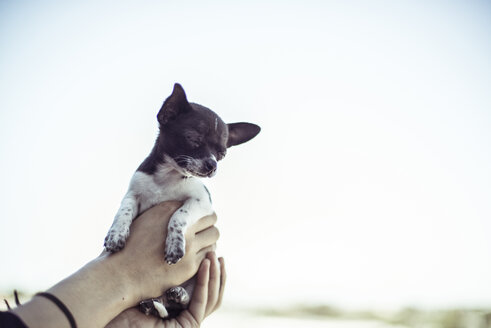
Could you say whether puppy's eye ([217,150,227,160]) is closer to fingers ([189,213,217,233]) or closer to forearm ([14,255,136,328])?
fingers ([189,213,217,233])

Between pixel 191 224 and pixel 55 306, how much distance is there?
1102mm

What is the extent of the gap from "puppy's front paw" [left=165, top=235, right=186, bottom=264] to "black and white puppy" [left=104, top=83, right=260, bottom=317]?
0.03 meters

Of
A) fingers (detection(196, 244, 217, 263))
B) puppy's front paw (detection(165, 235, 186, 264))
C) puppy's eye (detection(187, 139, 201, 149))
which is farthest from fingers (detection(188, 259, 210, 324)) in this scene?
puppy's eye (detection(187, 139, 201, 149))

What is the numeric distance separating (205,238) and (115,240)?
2.01 feet

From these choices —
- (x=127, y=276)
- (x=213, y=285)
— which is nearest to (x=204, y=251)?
(x=213, y=285)

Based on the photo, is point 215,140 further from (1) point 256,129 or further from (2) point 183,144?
(1) point 256,129

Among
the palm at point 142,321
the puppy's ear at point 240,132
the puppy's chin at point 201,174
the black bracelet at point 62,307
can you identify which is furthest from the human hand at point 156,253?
the puppy's ear at point 240,132

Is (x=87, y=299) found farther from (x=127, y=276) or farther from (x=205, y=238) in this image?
(x=205, y=238)

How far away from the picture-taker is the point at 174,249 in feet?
7.41

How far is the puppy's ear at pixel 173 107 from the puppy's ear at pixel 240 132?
49 centimetres

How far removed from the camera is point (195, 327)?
2316mm

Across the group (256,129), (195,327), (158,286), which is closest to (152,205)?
(158,286)

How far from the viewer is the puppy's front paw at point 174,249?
2229 millimetres

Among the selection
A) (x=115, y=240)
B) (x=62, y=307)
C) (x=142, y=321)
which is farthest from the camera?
(x=115, y=240)
